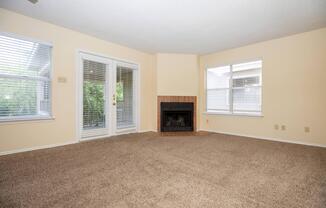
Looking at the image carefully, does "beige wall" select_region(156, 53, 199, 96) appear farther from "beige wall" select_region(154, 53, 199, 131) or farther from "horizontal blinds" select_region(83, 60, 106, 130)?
"horizontal blinds" select_region(83, 60, 106, 130)

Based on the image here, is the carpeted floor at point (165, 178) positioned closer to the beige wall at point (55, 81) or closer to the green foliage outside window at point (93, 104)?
the beige wall at point (55, 81)

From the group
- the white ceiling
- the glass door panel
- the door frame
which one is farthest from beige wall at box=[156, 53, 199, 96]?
the glass door panel

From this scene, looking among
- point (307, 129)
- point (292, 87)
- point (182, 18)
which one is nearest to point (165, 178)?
point (182, 18)

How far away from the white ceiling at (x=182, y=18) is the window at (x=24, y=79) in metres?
0.61

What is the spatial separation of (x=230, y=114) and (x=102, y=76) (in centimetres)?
374

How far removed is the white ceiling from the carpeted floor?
246 cm

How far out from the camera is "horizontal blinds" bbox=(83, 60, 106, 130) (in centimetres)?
404

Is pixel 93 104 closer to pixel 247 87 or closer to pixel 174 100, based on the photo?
pixel 174 100

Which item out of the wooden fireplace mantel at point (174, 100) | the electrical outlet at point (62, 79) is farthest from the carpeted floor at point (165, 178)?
the wooden fireplace mantel at point (174, 100)

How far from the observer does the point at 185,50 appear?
5.06 meters

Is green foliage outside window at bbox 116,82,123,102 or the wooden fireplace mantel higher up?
green foliage outside window at bbox 116,82,123,102

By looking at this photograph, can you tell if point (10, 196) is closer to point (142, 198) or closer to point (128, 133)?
point (142, 198)

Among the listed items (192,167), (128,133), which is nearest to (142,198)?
(192,167)

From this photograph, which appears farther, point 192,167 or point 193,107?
point 193,107
